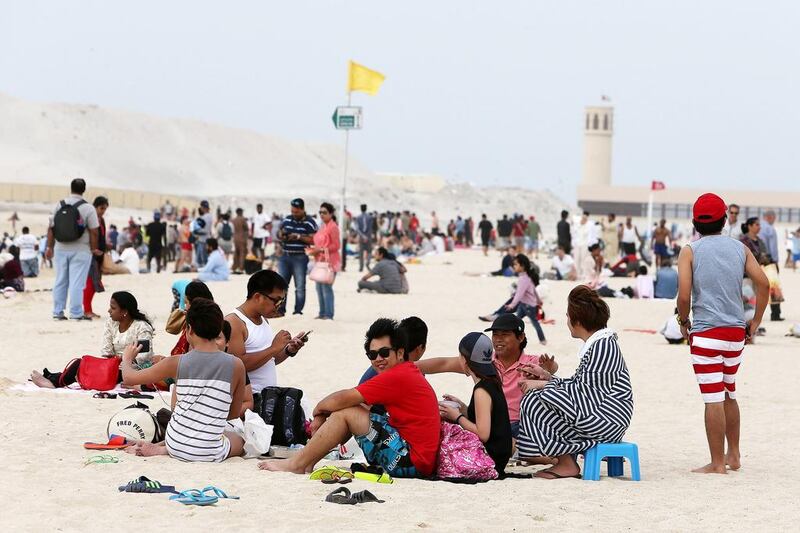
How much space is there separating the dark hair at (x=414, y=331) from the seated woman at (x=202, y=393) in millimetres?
912

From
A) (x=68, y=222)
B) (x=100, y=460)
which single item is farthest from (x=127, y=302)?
(x=68, y=222)

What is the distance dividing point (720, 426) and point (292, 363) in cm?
557

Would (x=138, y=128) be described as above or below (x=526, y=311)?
above

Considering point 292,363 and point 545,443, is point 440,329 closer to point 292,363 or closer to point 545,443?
point 292,363

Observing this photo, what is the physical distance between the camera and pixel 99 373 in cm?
937

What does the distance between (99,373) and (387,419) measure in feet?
11.3

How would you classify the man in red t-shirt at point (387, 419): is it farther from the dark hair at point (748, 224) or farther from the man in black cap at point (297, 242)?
the dark hair at point (748, 224)

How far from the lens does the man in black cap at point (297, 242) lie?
14.9 metres

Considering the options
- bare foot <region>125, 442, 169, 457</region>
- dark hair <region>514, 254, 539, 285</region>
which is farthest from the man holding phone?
dark hair <region>514, 254, 539, 285</region>

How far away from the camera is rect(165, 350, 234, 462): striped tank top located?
6781mm

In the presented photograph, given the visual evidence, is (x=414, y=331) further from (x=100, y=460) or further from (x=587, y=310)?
(x=100, y=460)

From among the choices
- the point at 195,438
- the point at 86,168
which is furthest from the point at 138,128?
the point at 195,438

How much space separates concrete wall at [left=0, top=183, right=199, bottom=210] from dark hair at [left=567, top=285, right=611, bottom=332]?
205ft

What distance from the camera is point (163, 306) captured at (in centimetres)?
1736
